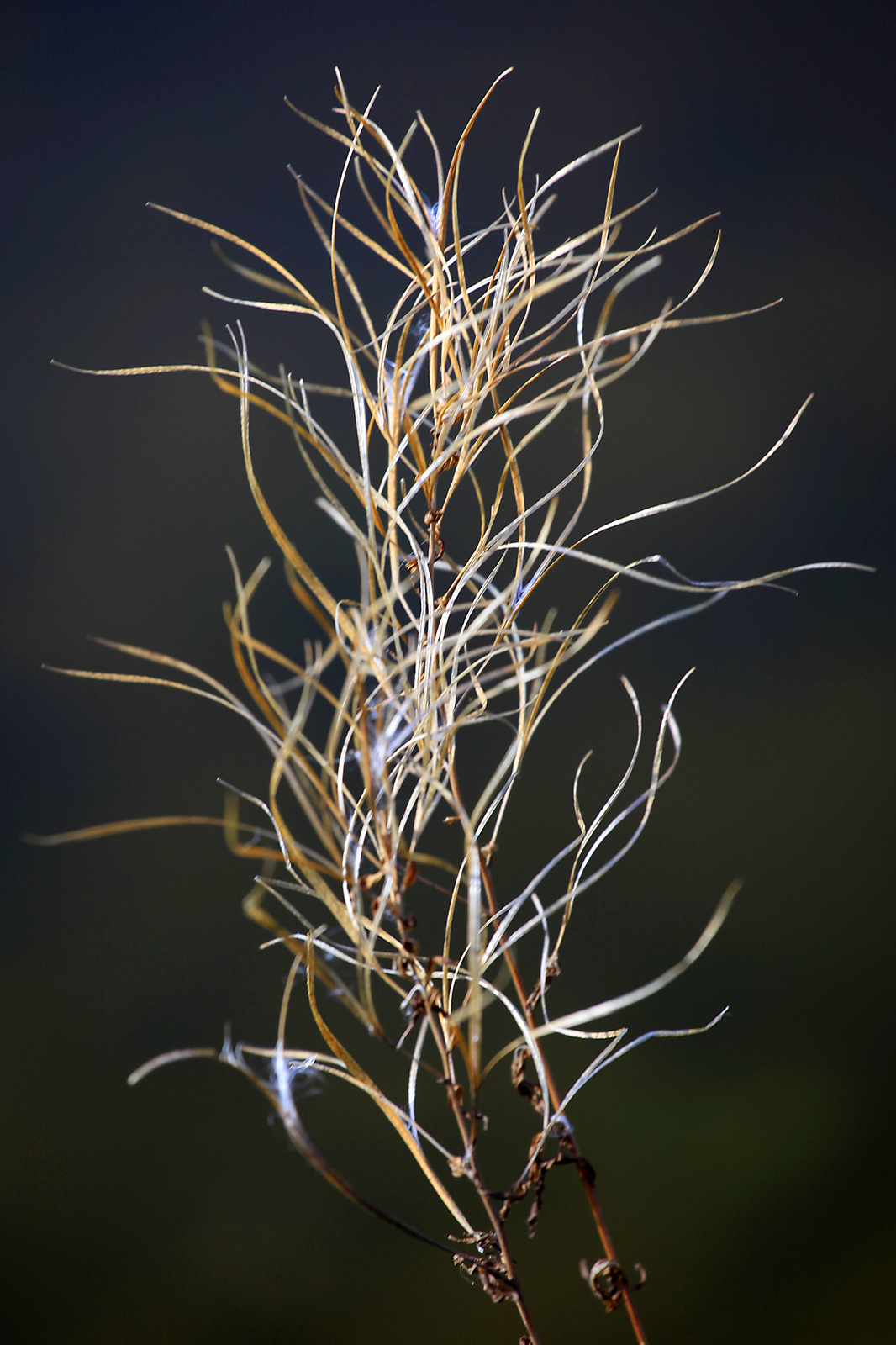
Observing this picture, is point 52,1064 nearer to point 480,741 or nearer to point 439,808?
point 439,808

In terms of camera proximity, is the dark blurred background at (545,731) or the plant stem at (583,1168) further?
the dark blurred background at (545,731)

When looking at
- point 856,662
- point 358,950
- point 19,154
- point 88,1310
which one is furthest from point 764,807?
point 19,154

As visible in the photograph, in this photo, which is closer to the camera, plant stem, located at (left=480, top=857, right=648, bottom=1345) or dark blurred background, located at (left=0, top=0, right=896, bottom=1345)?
plant stem, located at (left=480, top=857, right=648, bottom=1345)

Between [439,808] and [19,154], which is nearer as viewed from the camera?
[19,154]

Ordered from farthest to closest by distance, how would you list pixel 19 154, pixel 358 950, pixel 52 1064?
1. pixel 52 1064
2. pixel 19 154
3. pixel 358 950

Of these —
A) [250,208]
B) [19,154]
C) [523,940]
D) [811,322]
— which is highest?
[19,154]

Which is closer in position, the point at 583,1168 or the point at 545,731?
the point at 583,1168

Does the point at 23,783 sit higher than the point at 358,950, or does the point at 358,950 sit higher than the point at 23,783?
the point at 23,783

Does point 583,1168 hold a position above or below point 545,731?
below
